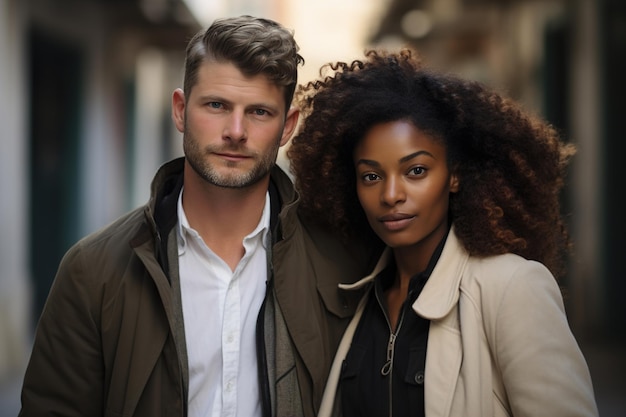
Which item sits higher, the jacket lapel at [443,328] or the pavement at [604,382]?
the jacket lapel at [443,328]

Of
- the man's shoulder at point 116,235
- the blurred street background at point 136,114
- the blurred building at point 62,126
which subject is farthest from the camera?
the blurred street background at point 136,114

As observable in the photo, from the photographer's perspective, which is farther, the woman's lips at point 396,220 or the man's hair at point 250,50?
the man's hair at point 250,50

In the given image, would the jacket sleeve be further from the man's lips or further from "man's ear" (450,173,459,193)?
"man's ear" (450,173,459,193)

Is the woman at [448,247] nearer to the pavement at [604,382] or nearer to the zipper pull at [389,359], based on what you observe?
the zipper pull at [389,359]

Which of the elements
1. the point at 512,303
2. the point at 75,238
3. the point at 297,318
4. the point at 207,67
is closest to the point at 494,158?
the point at 512,303

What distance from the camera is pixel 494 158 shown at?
3.18m

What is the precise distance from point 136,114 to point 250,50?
1465 centimetres

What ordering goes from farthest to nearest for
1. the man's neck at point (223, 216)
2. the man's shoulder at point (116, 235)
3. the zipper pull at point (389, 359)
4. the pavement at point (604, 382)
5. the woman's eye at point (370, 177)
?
1. the pavement at point (604, 382)
2. the man's neck at point (223, 216)
3. the man's shoulder at point (116, 235)
4. the woman's eye at point (370, 177)
5. the zipper pull at point (389, 359)

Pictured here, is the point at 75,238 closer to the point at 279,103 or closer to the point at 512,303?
the point at 279,103

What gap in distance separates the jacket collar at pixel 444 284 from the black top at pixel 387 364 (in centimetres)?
7

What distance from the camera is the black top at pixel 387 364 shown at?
2916 mm

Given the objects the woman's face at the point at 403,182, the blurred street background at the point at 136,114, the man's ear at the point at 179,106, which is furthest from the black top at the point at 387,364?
the blurred street background at the point at 136,114

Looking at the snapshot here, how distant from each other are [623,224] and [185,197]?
7.97 m

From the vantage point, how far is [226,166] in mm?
3301
